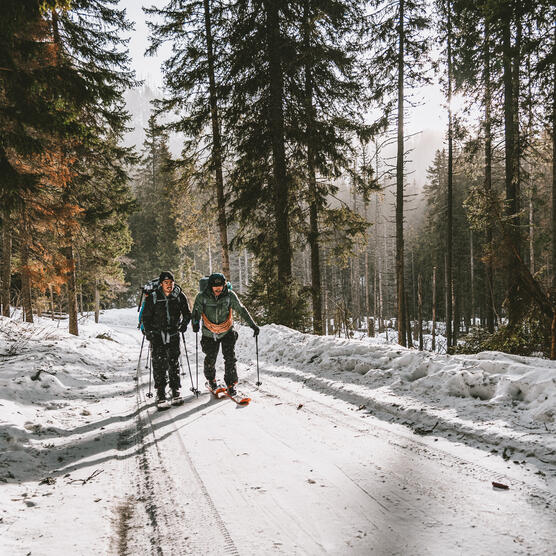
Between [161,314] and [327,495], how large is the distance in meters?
4.22

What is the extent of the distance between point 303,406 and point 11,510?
354 cm

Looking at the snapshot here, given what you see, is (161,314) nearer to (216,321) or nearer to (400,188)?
(216,321)

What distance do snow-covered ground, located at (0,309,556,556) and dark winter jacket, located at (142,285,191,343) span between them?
4.29ft

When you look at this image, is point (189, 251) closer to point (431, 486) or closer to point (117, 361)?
point (117, 361)

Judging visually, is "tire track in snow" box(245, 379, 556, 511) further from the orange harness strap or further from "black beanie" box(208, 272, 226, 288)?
"black beanie" box(208, 272, 226, 288)

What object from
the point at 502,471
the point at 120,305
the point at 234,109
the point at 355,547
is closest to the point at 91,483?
the point at 355,547

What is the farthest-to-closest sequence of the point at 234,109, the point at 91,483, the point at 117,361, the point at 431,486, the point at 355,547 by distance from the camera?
the point at 234,109 → the point at 117,361 → the point at 91,483 → the point at 431,486 → the point at 355,547

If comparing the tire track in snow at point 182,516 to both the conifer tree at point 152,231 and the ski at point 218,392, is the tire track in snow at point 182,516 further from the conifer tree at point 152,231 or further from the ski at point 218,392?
the conifer tree at point 152,231

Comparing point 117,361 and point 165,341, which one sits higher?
point 165,341

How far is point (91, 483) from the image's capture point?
3.35m

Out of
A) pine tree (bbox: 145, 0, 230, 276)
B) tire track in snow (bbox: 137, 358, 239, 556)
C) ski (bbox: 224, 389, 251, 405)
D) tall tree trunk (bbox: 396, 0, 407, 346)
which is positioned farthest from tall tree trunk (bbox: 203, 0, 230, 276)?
tire track in snow (bbox: 137, 358, 239, 556)

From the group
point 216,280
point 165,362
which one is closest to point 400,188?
point 216,280

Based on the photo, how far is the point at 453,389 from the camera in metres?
4.79

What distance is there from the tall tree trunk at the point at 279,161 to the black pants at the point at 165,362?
7.11m
